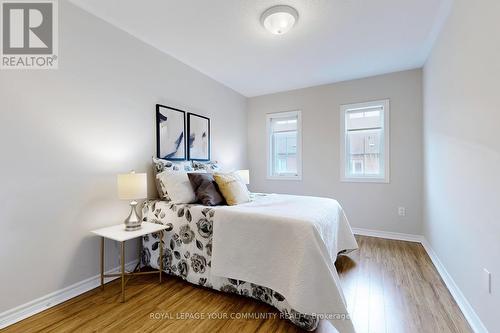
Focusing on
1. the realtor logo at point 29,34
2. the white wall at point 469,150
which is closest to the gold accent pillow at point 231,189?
the realtor logo at point 29,34

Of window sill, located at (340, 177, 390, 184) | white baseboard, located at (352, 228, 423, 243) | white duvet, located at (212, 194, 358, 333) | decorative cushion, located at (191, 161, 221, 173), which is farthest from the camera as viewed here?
window sill, located at (340, 177, 390, 184)

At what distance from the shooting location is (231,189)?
238cm

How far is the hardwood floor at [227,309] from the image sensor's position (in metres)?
1.53

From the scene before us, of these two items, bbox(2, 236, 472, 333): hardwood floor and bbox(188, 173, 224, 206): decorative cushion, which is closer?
bbox(2, 236, 472, 333): hardwood floor

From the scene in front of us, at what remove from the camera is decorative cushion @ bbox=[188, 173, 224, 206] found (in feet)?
7.46

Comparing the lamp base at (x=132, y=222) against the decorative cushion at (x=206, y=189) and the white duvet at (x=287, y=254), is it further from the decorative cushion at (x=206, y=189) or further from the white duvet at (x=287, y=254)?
the white duvet at (x=287, y=254)

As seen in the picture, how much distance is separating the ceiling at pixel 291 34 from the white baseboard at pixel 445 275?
2.47 meters

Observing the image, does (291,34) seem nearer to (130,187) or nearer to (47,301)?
(130,187)

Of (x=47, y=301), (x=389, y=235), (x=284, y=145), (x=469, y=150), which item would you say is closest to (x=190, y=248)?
(x=47, y=301)

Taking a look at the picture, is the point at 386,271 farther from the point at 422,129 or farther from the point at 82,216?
the point at 82,216

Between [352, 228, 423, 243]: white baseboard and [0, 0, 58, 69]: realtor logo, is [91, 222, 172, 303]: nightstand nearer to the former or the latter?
[0, 0, 58, 69]: realtor logo

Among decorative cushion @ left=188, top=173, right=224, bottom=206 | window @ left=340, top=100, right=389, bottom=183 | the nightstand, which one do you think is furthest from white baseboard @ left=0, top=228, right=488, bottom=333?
window @ left=340, top=100, right=389, bottom=183

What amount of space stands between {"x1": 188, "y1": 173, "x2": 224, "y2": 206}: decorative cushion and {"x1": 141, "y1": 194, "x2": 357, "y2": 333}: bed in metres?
0.19

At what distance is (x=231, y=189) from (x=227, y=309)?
1.09m
